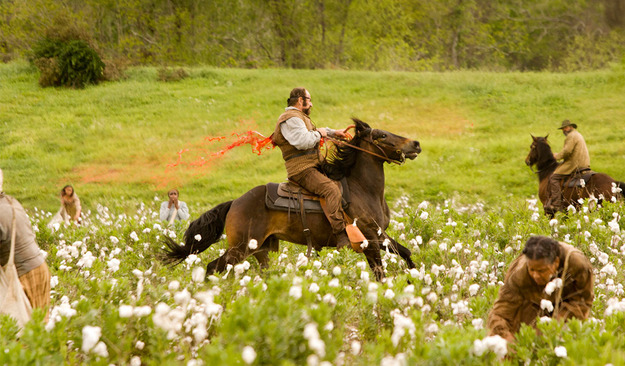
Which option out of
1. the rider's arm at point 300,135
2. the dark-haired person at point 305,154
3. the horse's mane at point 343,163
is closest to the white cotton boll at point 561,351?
the dark-haired person at point 305,154

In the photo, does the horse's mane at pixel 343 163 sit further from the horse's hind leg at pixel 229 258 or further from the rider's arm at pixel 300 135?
the horse's hind leg at pixel 229 258

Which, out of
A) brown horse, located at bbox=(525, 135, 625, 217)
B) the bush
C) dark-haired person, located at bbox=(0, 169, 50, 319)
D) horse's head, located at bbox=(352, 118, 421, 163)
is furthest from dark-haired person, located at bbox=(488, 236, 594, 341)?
the bush

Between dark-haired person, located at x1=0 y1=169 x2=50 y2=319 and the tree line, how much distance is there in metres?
37.2

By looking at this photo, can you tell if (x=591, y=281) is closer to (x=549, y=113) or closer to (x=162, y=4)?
(x=549, y=113)

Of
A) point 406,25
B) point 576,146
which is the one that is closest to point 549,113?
point 576,146

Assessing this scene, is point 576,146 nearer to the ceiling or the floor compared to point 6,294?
nearer to the floor

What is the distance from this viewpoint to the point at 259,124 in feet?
87.5

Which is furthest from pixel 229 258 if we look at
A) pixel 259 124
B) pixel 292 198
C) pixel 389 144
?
pixel 259 124

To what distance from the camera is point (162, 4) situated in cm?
4628

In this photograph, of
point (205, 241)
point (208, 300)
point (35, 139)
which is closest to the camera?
point (208, 300)

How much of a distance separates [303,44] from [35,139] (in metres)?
24.1

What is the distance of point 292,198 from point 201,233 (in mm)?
1360

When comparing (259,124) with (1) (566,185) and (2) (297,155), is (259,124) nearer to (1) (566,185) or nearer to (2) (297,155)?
(1) (566,185)

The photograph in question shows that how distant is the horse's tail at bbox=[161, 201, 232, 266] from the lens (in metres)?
8.34
